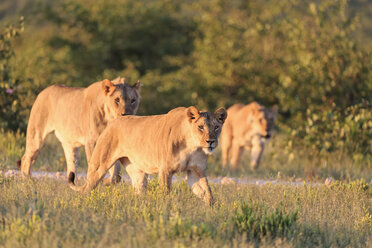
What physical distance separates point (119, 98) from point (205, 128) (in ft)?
7.58

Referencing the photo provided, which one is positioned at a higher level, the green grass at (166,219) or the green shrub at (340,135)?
the green shrub at (340,135)

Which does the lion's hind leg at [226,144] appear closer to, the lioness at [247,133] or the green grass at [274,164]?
the lioness at [247,133]

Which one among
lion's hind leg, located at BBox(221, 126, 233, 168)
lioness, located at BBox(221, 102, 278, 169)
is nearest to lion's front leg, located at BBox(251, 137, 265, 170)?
lioness, located at BBox(221, 102, 278, 169)

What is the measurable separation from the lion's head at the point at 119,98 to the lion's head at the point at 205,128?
6.44 ft

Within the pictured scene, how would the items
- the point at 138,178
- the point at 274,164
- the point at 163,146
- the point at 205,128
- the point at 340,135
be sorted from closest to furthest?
the point at 205,128
the point at 163,146
the point at 138,178
the point at 340,135
the point at 274,164

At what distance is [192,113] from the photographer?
7273 millimetres

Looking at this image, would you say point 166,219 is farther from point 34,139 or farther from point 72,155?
point 34,139

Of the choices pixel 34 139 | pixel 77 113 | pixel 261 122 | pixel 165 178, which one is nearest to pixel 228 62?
pixel 261 122

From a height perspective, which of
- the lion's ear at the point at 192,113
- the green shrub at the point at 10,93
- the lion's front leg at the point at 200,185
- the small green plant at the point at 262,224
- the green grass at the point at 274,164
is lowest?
the small green plant at the point at 262,224

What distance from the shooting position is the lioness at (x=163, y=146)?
7.21m

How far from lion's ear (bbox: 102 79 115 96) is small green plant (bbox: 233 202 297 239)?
10.3ft

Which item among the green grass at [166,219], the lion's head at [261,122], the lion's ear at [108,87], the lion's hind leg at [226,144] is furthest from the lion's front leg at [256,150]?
the lion's ear at [108,87]

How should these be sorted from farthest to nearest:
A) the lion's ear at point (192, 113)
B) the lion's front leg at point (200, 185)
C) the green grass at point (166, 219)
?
the lion's front leg at point (200, 185)
the lion's ear at point (192, 113)
the green grass at point (166, 219)

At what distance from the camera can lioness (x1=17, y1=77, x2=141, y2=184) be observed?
9078 mm
